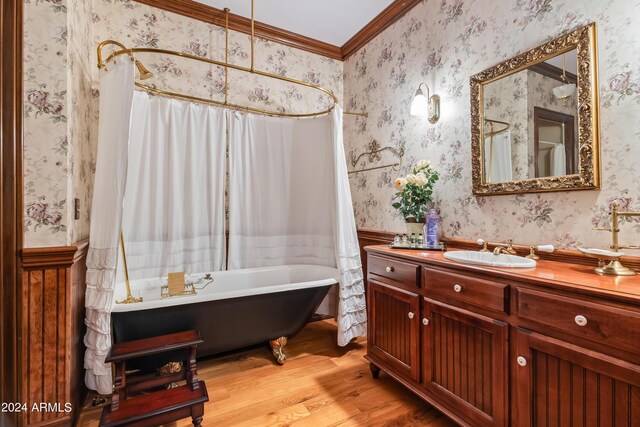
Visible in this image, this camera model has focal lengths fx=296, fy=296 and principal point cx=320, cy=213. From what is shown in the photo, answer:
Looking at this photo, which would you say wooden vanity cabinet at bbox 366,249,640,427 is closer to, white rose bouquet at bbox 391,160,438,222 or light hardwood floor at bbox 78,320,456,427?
light hardwood floor at bbox 78,320,456,427

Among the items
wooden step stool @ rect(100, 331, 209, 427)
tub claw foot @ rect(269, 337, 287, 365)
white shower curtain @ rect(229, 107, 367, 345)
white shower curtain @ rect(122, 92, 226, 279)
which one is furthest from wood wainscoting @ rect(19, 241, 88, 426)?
white shower curtain @ rect(229, 107, 367, 345)

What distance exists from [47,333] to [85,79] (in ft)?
5.32

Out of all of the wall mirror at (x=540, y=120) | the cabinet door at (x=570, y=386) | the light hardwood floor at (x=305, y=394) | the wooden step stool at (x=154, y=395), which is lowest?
the light hardwood floor at (x=305, y=394)

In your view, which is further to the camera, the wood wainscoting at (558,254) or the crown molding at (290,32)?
the crown molding at (290,32)

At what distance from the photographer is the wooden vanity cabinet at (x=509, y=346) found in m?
0.96

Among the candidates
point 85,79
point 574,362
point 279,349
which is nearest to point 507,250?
point 574,362

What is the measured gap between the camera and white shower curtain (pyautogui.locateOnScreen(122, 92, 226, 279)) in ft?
7.68

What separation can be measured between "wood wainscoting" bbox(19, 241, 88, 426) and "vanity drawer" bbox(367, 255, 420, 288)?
1.72m

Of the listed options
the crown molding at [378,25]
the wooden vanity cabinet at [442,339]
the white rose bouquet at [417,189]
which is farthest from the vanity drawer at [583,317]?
the crown molding at [378,25]

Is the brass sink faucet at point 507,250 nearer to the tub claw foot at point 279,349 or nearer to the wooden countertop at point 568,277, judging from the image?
the wooden countertop at point 568,277

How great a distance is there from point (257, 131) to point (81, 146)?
138 centimetres

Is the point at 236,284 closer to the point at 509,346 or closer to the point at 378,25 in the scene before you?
the point at 509,346

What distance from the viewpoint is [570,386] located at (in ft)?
3.46

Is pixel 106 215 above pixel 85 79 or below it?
below
